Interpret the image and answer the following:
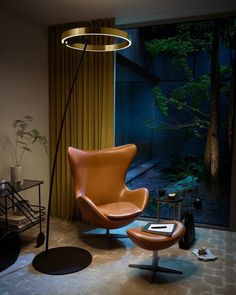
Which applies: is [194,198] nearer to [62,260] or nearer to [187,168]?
[187,168]

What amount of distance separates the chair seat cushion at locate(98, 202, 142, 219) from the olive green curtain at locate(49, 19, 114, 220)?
0.80 m

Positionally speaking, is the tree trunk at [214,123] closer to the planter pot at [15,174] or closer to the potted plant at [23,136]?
the potted plant at [23,136]

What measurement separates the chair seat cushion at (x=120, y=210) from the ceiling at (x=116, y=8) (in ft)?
7.34

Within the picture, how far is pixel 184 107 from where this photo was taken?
13.2 feet

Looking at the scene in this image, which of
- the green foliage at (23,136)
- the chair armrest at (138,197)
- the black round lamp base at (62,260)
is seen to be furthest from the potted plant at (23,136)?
the chair armrest at (138,197)

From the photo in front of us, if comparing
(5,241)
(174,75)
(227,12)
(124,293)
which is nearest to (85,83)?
(174,75)

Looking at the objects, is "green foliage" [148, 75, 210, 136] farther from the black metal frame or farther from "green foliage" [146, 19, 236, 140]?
the black metal frame

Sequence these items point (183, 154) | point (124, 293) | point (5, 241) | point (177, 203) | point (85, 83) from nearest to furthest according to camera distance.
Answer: point (124, 293)
point (5, 241)
point (177, 203)
point (85, 83)
point (183, 154)

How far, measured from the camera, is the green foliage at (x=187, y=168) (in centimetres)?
401

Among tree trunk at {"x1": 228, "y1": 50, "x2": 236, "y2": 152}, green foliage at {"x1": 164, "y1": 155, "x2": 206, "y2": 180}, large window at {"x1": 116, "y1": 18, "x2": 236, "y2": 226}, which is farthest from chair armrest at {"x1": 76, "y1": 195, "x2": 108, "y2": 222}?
tree trunk at {"x1": 228, "y1": 50, "x2": 236, "y2": 152}

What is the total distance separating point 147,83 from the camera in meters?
4.19

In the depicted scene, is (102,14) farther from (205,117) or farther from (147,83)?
(205,117)

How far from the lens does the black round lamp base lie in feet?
8.89

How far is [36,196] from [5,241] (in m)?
1.09
